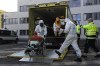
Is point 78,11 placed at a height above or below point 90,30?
above

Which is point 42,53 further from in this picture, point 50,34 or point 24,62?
point 50,34

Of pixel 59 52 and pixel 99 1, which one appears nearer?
pixel 59 52

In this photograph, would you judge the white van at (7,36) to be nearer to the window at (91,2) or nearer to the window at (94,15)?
the window at (94,15)

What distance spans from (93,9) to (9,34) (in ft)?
85.2

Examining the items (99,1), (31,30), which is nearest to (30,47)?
(31,30)

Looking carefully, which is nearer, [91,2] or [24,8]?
[91,2]

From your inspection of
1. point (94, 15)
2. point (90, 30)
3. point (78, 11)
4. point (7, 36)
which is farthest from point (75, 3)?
point (90, 30)

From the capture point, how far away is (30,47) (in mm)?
12281

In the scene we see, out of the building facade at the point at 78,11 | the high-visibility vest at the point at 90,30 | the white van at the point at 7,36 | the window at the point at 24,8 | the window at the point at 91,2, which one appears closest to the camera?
the high-visibility vest at the point at 90,30

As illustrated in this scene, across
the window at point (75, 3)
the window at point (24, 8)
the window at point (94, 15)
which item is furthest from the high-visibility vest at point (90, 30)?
the window at point (24, 8)

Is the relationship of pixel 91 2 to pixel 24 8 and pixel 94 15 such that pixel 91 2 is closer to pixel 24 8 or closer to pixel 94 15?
pixel 94 15

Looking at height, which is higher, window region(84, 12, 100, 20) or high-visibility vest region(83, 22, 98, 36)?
window region(84, 12, 100, 20)

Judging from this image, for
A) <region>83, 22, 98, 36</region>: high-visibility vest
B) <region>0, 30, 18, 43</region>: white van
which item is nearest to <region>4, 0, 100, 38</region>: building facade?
<region>0, 30, 18, 43</region>: white van

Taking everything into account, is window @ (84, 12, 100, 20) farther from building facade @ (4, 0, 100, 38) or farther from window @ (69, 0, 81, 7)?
window @ (69, 0, 81, 7)
